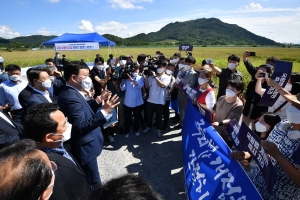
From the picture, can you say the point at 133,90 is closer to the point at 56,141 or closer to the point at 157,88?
the point at 157,88

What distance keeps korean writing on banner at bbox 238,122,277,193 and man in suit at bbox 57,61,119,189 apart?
1412mm

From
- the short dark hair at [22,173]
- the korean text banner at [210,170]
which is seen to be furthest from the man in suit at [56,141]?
the korean text banner at [210,170]

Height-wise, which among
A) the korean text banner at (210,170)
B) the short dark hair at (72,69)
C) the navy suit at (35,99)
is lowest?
the korean text banner at (210,170)

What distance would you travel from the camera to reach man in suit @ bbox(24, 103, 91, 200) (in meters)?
1.50

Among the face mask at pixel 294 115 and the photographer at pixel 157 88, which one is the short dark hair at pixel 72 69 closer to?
the photographer at pixel 157 88

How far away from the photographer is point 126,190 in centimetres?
76

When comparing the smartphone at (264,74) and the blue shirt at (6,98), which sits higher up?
the smartphone at (264,74)

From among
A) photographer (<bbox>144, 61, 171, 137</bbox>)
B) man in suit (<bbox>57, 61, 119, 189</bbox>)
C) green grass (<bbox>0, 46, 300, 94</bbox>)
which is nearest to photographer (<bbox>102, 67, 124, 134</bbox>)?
photographer (<bbox>144, 61, 171, 137</bbox>)

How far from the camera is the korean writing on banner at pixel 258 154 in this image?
1.58 meters

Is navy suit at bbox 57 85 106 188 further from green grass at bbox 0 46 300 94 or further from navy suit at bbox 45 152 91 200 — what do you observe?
green grass at bbox 0 46 300 94

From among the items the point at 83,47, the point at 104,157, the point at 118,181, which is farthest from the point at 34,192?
the point at 83,47

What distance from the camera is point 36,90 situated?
2.92 m

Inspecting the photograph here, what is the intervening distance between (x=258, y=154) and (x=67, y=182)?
1.62m

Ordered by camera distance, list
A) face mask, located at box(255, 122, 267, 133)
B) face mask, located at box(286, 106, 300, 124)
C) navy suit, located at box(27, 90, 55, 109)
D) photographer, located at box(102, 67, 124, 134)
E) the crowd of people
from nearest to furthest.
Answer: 1. the crowd of people
2. face mask, located at box(286, 106, 300, 124)
3. face mask, located at box(255, 122, 267, 133)
4. navy suit, located at box(27, 90, 55, 109)
5. photographer, located at box(102, 67, 124, 134)
